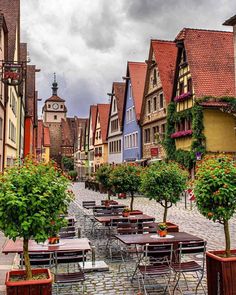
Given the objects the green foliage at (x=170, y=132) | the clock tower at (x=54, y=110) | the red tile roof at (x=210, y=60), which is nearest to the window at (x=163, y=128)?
the green foliage at (x=170, y=132)

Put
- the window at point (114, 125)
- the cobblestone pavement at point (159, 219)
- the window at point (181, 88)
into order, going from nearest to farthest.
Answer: the cobblestone pavement at point (159, 219) < the window at point (181, 88) < the window at point (114, 125)

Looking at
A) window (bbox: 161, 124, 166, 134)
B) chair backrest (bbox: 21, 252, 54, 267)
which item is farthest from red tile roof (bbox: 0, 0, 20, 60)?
chair backrest (bbox: 21, 252, 54, 267)

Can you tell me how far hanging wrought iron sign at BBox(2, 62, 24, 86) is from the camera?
19094 mm

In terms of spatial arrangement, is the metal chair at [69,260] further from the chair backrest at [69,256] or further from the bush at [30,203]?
the bush at [30,203]

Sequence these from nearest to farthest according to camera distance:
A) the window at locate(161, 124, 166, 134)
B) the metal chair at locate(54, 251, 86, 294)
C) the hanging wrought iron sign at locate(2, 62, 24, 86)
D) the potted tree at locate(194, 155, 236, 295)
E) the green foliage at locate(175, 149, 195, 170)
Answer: the potted tree at locate(194, 155, 236, 295)
the metal chair at locate(54, 251, 86, 294)
the hanging wrought iron sign at locate(2, 62, 24, 86)
the green foliage at locate(175, 149, 195, 170)
the window at locate(161, 124, 166, 134)

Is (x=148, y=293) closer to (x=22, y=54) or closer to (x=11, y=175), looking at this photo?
(x=11, y=175)

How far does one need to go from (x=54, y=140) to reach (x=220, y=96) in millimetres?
78170

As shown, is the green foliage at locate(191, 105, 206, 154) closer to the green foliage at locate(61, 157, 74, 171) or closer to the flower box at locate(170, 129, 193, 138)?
the flower box at locate(170, 129, 193, 138)

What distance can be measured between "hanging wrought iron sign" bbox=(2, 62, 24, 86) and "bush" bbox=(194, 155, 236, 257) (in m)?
14.6

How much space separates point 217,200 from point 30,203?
2694mm

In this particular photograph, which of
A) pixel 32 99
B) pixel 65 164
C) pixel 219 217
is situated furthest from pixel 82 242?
pixel 65 164

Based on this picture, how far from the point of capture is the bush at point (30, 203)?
487 centimetres

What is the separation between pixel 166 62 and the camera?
33.4 meters

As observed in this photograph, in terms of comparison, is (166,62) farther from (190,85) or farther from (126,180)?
(126,180)
